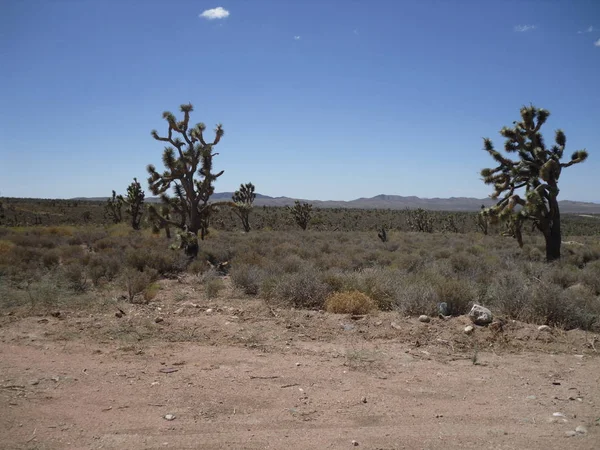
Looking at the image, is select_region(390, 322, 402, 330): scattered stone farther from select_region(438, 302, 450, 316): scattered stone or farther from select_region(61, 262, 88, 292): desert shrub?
select_region(61, 262, 88, 292): desert shrub

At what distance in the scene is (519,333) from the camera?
720cm

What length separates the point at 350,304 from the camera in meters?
8.71

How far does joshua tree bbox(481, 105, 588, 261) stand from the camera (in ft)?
54.7

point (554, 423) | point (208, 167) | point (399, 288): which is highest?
point (208, 167)

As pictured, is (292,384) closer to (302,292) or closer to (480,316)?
(480,316)

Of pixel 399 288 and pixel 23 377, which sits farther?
pixel 399 288

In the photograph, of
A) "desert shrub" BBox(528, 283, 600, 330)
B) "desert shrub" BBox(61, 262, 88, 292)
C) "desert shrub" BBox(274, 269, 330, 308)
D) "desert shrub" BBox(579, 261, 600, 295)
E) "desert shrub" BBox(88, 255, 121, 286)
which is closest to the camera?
"desert shrub" BBox(528, 283, 600, 330)

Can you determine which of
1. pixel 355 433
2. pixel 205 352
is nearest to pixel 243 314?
pixel 205 352

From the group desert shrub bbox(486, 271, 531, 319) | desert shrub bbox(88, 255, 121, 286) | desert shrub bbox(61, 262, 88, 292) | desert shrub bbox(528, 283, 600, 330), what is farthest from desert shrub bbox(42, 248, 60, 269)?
desert shrub bbox(528, 283, 600, 330)

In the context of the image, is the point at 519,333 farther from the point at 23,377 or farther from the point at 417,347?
the point at 23,377

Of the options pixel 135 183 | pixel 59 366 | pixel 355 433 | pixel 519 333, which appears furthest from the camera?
pixel 135 183

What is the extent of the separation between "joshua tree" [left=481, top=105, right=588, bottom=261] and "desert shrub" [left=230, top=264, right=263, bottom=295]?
1071 cm

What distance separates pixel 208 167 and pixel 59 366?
46.2 feet

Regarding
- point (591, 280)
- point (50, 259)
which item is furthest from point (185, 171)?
point (591, 280)
